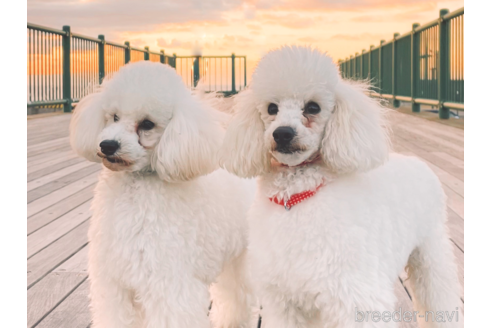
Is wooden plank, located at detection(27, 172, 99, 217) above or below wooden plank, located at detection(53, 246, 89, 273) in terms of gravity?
above

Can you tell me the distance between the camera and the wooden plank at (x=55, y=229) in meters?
2.44

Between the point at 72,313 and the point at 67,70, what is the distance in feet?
26.7

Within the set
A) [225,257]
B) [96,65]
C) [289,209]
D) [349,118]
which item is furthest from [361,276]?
[96,65]

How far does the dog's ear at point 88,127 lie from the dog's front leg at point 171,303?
17.1 inches

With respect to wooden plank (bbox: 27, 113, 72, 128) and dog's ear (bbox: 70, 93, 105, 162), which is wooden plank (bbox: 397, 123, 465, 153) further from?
wooden plank (bbox: 27, 113, 72, 128)

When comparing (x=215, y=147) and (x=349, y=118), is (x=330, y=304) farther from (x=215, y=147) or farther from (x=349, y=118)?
(x=215, y=147)

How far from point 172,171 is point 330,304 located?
55 cm

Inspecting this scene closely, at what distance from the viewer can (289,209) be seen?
1.38 meters

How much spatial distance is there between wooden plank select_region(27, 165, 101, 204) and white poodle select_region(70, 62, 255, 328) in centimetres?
176

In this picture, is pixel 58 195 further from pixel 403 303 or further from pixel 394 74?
pixel 394 74

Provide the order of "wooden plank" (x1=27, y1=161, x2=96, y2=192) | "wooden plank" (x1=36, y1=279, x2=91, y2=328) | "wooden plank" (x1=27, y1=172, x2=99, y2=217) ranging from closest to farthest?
"wooden plank" (x1=36, y1=279, x2=91, y2=328)
"wooden plank" (x1=27, y1=172, x2=99, y2=217)
"wooden plank" (x1=27, y1=161, x2=96, y2=192)

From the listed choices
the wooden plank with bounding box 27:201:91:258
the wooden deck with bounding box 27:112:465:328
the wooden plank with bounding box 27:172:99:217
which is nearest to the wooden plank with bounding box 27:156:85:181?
the wooden deck with bounding box 27:112:465:328

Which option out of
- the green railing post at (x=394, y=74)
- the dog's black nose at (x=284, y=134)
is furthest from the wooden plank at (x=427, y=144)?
the green railing post at (x=394, y=74)

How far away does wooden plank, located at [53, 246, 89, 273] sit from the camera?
2.19 metres
